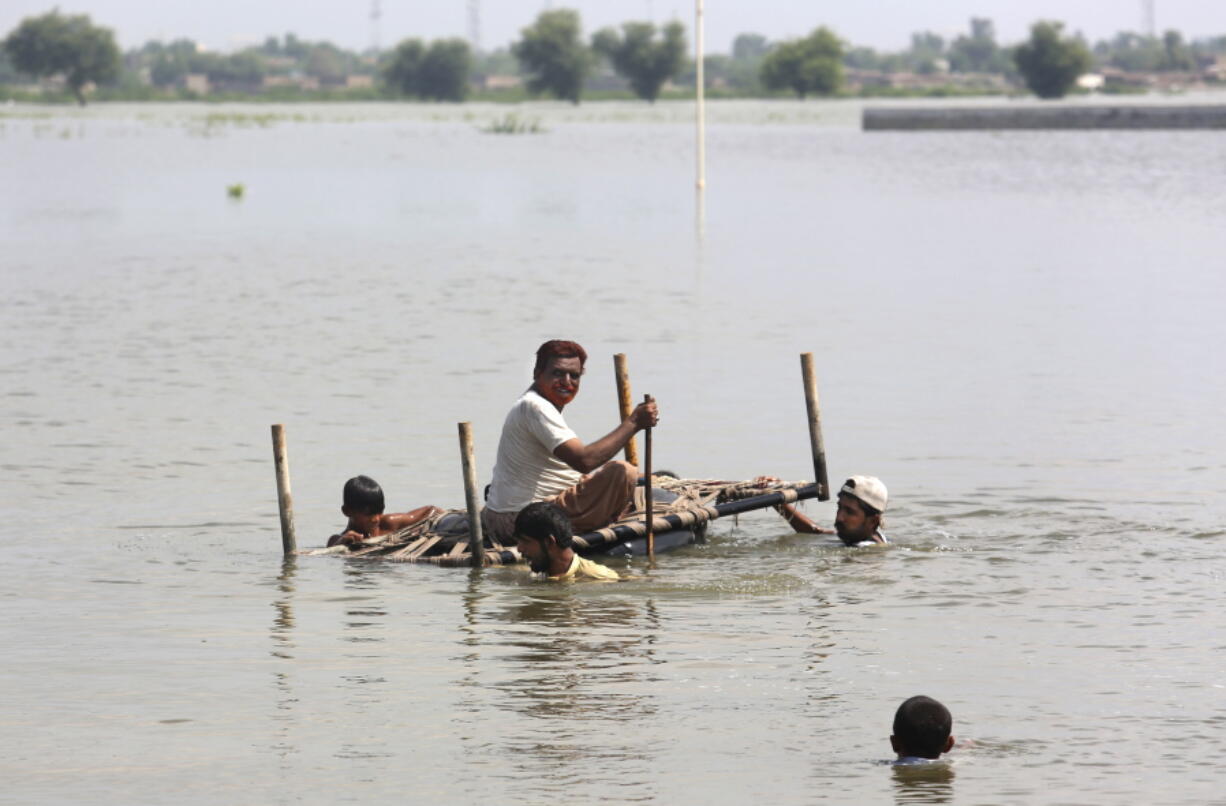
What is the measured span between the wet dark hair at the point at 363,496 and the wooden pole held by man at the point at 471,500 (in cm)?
83

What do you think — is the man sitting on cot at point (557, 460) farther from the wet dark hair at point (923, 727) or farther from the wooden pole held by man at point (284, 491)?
the wet dark hair at point (923, 727)

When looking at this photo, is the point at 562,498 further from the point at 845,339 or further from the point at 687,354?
the point at 845,339

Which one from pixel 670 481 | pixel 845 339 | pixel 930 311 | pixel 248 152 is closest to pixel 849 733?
pixel 670 481

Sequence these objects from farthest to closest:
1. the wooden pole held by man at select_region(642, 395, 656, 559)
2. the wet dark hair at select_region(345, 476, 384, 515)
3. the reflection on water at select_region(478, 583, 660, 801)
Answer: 1. the wet dark hair at select_region(345, 476, 384, 515)
2. the wooden pole held by man at select_region(642, 395, 656, 559)
3. the reflection on water at select_region(478, 583, 660, 801)

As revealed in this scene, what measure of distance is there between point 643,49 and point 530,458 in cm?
18082

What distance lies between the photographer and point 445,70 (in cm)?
19412

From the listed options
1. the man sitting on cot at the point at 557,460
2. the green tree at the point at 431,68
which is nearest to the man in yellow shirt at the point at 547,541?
the man sitting on cot at the point at 557,460

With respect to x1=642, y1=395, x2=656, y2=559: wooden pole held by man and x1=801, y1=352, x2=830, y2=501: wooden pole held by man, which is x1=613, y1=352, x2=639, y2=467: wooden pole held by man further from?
x1=642, y1=395, x2=656, y2=559: wooden pole held by man

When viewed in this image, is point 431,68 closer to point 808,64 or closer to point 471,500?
point 808,64

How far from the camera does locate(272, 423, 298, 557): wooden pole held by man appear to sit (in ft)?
42.9

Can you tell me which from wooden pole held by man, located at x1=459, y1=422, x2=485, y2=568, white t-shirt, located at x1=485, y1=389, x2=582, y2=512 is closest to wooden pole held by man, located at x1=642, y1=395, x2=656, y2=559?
white t-shirt, located at x1=485, y1=389, x2=582, y2=512

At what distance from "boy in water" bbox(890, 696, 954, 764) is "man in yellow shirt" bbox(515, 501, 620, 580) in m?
3.84

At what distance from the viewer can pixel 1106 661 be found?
10.8 metres

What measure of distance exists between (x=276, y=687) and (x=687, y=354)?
14507 mm
